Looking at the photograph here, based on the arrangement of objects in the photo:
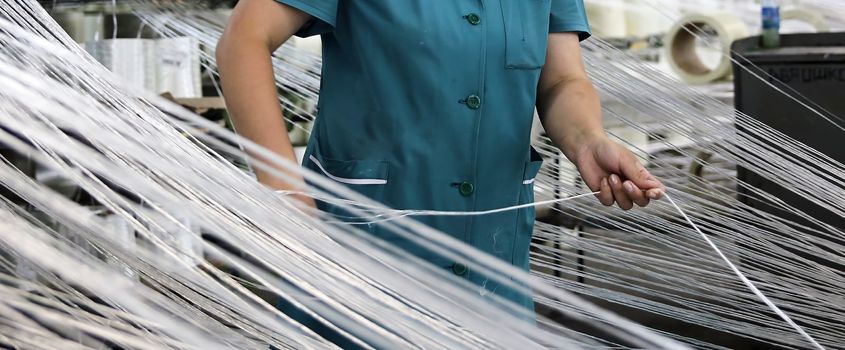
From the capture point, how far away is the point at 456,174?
100 centimetres

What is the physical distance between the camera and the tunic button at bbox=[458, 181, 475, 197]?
100 centimetres

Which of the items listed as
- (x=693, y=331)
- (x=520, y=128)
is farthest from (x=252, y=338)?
(x=693, y=331)

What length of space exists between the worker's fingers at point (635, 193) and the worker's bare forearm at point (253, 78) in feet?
1.02

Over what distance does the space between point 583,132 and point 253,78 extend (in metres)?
0.33

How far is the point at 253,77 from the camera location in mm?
907

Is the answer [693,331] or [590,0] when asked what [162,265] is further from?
[590,0]

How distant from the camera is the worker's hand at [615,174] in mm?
819

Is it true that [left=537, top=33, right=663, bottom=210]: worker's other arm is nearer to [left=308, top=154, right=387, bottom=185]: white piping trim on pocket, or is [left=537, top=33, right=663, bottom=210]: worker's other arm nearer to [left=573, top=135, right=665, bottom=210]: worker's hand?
[left=573, top=135, right=665, bottom=210]: worker's hand

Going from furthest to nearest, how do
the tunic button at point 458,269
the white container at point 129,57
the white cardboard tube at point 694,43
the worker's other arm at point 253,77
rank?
the white cardboard tube at point 694,43, the white container at point 129,57, the tunic button at point 458,269, the worker's other arm at point 253,77

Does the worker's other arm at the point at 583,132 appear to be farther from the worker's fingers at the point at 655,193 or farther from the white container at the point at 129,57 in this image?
the white container at the point at 129,57

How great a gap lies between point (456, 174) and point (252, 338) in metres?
0.37

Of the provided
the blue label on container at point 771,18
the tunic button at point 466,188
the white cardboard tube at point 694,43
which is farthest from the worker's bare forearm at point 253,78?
the white cardboard tube at point 694,43

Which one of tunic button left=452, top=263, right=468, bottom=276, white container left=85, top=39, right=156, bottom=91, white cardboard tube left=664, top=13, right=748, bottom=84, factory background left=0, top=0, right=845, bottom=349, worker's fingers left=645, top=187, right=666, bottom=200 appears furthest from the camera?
white cardboard tube left=664, top=13, right=748, bottom=84

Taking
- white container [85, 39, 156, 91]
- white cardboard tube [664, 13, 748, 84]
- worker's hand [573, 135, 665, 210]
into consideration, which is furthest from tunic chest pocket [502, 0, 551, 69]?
white cardboard tube [664, 13, 748, 84]
